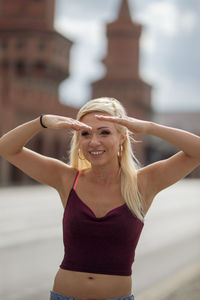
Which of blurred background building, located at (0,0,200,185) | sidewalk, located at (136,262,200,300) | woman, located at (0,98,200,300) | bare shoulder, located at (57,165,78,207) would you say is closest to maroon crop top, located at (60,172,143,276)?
woman, located at (0,98,200,300)

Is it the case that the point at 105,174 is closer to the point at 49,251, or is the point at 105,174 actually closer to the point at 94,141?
the point at 94,141

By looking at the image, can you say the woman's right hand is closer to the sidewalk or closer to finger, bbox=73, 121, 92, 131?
finger, bbox=73, 121, 92, 131

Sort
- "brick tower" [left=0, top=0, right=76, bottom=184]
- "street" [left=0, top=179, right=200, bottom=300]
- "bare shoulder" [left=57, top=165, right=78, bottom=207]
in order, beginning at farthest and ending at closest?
"brick tower" [left=0, top=0, right=76, bottom=184]
"street" [left=0, top=179, right=200, bottom=300]
"bare shoulder" [left=57, top=165, right=78, bottom=207]

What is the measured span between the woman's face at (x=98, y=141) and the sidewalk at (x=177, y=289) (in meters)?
3.41

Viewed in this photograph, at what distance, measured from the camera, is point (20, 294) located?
7113mm

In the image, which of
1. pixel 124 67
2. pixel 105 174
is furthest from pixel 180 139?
pixel 124 67

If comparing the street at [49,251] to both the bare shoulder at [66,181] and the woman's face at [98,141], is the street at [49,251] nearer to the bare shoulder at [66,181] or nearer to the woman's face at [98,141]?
the bare shoulder at [66,181]

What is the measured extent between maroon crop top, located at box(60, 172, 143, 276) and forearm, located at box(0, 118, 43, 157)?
0.53 meters

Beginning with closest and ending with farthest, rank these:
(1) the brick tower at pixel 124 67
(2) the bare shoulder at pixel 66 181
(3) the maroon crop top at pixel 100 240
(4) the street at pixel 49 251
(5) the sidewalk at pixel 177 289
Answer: (3) the maroon crop top at pixel 100 240
(2) the bare shoulder at pixel 66 181
(5) the sidewalk at pixel 177 289
(4) the street at pixel 49 251
(1) the brick tower at pixel 124 67

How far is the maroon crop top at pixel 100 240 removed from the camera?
2.71m

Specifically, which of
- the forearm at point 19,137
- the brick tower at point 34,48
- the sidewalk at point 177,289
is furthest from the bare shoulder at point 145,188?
the brick tower at point 34,48

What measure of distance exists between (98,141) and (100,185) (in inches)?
10.0

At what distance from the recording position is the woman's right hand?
283 cm

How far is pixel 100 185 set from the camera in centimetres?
296
